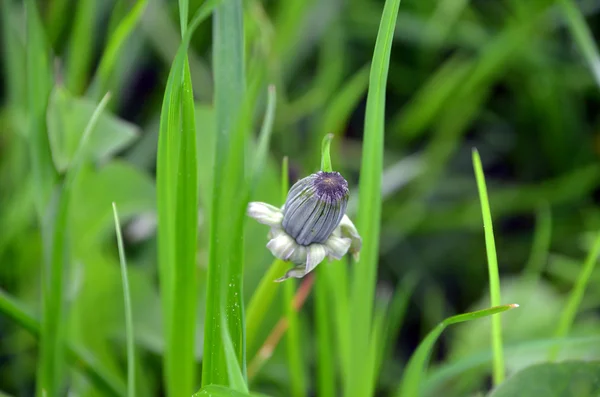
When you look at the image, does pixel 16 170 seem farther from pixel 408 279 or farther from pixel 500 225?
pixel 500 225

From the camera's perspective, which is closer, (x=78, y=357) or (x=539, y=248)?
(x=78, y=357)

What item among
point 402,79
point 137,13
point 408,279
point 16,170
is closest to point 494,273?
point 137,13

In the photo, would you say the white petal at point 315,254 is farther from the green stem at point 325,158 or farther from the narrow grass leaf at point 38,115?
the narrow grass leaf at point 38,115

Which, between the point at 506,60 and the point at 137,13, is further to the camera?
the point at 506,60

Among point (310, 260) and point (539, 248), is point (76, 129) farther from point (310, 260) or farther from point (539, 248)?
point (539, 248)

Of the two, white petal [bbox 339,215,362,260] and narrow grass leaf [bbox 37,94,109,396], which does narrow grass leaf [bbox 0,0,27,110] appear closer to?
narrow grass leaf [bbox 37,94,109,396]

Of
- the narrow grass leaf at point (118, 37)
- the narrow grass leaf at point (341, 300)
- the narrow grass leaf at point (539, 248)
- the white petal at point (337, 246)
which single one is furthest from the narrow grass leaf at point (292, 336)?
the narrow grass leaf at point (539, 248)

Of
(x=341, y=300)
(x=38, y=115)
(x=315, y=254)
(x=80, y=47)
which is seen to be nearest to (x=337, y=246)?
(x=315, y=254)
